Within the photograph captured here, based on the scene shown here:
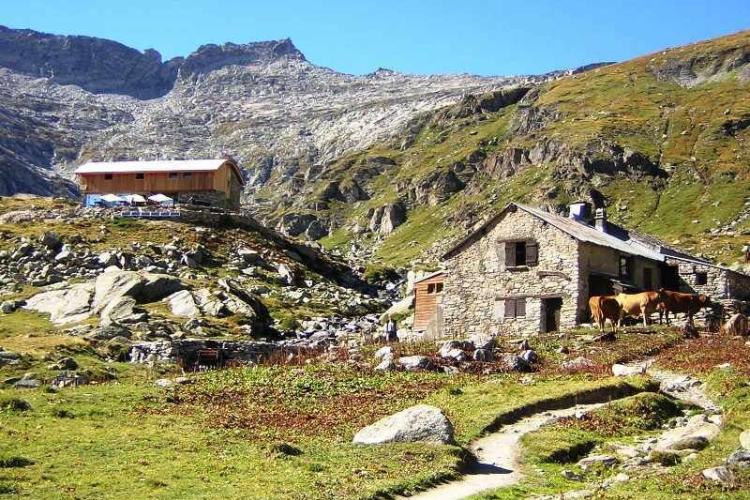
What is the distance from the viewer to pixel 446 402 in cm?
3164

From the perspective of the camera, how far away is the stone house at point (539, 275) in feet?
184

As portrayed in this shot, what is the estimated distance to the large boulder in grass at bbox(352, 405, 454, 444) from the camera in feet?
80.6

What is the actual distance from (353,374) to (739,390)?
54.4 feet

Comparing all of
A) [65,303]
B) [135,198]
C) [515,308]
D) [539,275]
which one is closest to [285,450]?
[539,275]

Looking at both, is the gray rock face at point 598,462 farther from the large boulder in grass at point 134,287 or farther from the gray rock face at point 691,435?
the large boulder in grass at point 134,287

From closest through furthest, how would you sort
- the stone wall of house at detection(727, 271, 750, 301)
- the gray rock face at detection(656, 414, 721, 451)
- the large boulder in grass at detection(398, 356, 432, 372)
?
the gray rock face at detection(656, 414, 721, 451), the large boulder in grass at detection(398, 356, 432, 372), the stone wall of house at detection(727, 271, 750, 301)

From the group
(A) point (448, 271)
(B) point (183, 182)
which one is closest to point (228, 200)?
(B) point (183, 182)

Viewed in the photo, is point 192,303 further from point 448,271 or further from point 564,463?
point 564,463

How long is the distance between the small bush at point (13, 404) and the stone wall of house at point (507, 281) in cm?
3522

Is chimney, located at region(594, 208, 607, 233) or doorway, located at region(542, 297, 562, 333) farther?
chimney, located at region(594, 208, 607, 233)

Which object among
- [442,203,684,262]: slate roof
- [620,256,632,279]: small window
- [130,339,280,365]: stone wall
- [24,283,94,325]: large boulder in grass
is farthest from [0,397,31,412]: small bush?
[620,256,632,279]: small window

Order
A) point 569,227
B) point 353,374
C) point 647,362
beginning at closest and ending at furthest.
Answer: point 353,374, point 647,362, point 569,227

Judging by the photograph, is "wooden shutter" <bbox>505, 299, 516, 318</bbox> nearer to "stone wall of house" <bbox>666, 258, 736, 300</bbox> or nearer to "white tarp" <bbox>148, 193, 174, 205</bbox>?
"stone wall of house" <bbox>666, 258, 736, 300</bbox>

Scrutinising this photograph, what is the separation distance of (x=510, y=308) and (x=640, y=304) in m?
9.51
